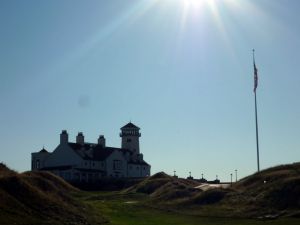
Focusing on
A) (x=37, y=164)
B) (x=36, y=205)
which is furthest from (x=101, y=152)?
(x=36, y=205)

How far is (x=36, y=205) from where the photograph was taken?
130ft

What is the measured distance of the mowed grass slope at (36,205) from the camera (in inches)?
1462

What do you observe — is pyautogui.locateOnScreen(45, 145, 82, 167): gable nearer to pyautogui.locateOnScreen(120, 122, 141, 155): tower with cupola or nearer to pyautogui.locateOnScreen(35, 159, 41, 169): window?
pyautogui.locateOnScreen(35, 159, 41, 169): window

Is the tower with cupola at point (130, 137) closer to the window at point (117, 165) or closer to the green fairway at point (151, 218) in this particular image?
the window at point (117, 165)

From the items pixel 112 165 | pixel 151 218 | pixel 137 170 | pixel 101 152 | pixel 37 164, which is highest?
pixel 101 152

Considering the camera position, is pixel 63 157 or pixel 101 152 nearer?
pixel 63 157

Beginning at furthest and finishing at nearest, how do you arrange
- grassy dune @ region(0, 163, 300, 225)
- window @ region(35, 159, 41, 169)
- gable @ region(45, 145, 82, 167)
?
window @ region(35, 159, 41, 169), gable @ region(45, 145, 82, 167), grassy dune @ region(0, 163, 300, 225)

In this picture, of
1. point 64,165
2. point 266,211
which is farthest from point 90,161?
point 266,211

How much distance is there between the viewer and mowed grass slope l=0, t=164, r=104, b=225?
3713 cm

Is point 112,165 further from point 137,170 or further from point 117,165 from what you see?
point 137,170

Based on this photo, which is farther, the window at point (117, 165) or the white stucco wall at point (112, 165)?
the window at point (117, 165)

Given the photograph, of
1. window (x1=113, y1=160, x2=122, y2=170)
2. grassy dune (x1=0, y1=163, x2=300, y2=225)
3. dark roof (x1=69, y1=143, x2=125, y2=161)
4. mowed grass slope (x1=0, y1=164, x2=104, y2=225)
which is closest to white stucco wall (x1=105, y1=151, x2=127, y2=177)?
window (x1=113, y1=160, x2=122, y2=170)

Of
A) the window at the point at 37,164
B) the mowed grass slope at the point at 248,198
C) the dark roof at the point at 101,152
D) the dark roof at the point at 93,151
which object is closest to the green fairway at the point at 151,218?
the mowed grass slope at the point at 248,198

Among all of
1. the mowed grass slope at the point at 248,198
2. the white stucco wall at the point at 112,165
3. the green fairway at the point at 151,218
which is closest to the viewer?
the green fairway at the point at 151,218
